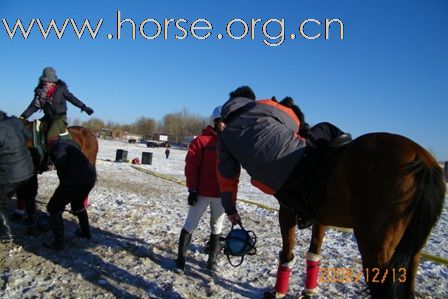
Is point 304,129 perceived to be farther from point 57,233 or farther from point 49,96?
point 49,96

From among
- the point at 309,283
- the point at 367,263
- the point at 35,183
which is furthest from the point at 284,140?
the point at 35,183

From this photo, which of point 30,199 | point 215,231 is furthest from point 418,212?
point 30,199

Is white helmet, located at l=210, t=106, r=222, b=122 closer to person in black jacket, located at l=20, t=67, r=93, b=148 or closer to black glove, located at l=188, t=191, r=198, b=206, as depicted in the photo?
black glove, located at l=188, t=191, r=198, b=206

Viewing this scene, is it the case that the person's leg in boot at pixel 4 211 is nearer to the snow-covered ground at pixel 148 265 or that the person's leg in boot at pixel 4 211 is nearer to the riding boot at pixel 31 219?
the snow-covered ground at pixel 148 265

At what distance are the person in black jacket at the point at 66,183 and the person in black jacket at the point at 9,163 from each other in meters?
0.38

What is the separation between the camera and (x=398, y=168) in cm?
229

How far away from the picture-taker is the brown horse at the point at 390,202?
228 cm

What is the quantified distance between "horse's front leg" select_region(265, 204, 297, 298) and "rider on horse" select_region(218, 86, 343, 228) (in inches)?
16.1

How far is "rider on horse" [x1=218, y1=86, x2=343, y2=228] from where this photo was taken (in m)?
2.68

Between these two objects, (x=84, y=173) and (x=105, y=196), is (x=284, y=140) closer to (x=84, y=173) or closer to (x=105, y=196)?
(x=84, y=173)

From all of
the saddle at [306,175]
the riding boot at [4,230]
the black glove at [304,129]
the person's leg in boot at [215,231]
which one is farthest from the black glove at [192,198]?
the riding boot at [4,230]

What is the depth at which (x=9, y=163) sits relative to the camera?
15.2ft

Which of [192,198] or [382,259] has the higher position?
[382,259]

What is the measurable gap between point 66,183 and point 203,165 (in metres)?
1.83
